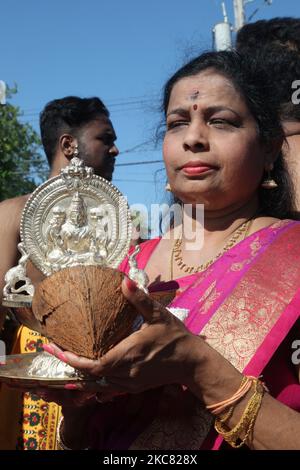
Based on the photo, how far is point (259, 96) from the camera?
1.70 m

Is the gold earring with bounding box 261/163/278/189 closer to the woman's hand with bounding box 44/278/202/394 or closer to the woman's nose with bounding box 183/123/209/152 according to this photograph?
the woman's nose with bounding box 183/123/209/152

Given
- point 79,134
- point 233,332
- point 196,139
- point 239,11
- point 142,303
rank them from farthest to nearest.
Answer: point 239,11 → point 79,134 → point 196,139 → point 233,332 → point 142,303

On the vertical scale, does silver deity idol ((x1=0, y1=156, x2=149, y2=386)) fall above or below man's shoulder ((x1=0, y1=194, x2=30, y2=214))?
above

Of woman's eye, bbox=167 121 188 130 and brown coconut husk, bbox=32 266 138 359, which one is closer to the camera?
brown coconut husk, bbox=32 266 138 359

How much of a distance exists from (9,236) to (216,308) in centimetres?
170

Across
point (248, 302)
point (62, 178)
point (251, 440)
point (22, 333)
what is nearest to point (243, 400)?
point (251, 440)

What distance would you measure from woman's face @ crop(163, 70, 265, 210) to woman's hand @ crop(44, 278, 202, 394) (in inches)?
20.7

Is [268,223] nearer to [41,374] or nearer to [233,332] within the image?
[233,332]

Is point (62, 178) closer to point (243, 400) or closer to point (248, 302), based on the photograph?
point (248, 302)

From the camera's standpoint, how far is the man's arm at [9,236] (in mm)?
2881

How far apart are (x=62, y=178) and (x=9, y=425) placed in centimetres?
207

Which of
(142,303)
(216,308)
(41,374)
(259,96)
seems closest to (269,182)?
(259,96)

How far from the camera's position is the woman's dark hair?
66.0 inches

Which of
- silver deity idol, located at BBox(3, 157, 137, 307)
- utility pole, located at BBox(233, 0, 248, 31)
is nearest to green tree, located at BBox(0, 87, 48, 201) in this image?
utility pole, located at BBox(233, 0, 248, 31)
